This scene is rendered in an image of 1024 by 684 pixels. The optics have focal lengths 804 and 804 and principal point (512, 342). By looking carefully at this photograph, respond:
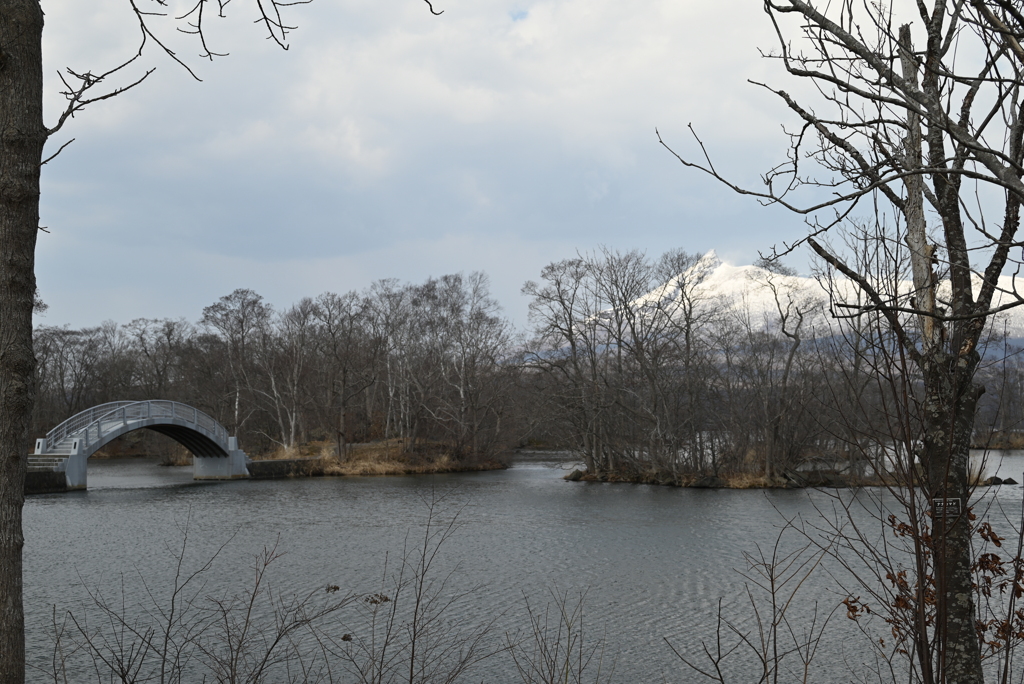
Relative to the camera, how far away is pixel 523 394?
40844mm

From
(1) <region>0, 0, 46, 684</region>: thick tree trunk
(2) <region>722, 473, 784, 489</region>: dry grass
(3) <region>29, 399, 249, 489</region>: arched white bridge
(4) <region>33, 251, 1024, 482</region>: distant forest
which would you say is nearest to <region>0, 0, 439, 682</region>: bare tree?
(1) <region>0, 0, 46, 684</region>: thick tree trunk

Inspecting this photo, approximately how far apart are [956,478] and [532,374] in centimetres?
3519

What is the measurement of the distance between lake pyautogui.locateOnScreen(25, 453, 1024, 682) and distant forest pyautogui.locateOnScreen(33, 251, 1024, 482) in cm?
354

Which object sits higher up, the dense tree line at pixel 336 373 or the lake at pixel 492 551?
the dense tree line at pixel 336 373

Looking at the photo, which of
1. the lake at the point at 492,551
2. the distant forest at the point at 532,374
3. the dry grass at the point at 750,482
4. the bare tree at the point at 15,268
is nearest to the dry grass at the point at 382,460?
the distant forest at the point at 532,374

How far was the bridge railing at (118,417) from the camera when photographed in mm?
31406

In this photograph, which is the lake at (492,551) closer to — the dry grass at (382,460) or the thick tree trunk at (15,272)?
the thick tree trunk at (15,272)

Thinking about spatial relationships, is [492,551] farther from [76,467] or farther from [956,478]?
[76,467]

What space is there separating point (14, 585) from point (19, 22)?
2.08m

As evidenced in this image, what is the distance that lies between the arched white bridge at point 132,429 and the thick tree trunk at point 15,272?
98.6 feet

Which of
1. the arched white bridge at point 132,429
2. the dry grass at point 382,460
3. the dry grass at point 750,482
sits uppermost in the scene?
the arched white bridge at point 132,429

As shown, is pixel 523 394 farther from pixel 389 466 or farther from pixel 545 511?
pixel 545 511

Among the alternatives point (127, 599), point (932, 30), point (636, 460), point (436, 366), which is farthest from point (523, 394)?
point (932, 30)

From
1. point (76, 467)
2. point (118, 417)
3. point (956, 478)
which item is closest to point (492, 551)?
point (956, 478)
